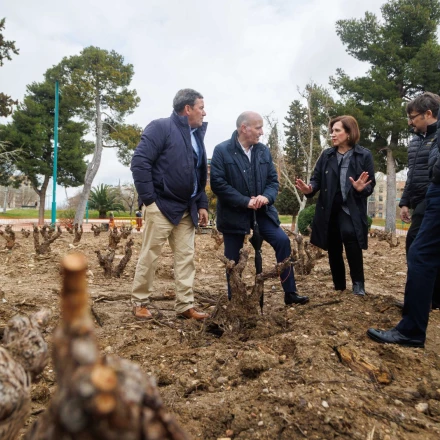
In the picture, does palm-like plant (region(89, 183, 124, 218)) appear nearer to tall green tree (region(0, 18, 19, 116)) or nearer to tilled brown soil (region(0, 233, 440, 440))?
tall green tree (region(0, 18, 19, 116))

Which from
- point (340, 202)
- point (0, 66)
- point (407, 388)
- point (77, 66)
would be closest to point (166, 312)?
point (340, 202)

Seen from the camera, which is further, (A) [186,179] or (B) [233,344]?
(A) [186,179]

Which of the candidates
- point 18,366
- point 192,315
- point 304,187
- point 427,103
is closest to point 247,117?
point 304,187

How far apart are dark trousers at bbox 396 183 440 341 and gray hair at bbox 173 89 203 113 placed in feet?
6.76

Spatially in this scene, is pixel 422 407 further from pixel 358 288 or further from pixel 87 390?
pixel 358 288

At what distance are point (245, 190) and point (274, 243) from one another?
0.56 m

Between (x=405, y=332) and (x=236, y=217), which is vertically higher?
(x=236, y=217)

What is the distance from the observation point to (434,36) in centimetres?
2075

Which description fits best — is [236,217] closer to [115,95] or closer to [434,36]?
[115,95]

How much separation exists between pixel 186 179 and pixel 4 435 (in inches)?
107

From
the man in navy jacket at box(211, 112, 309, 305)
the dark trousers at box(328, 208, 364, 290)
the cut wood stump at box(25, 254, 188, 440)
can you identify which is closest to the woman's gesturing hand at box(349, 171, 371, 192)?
the dark trousers at box(328, 208, 364, 290)

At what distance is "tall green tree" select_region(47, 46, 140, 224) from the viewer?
2088 cm

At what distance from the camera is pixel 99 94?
848 inches

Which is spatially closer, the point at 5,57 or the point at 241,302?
the point at 241,302
